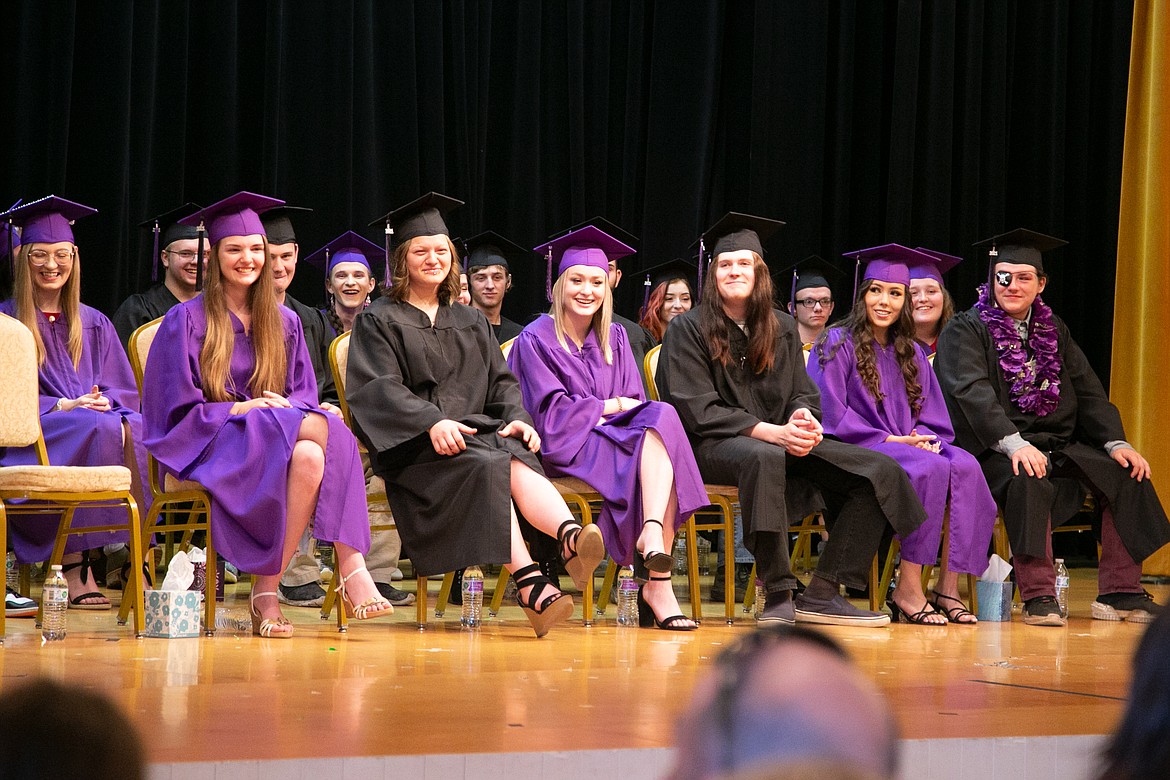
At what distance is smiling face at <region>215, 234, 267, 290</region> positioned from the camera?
494cm

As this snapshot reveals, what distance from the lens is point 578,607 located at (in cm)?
614

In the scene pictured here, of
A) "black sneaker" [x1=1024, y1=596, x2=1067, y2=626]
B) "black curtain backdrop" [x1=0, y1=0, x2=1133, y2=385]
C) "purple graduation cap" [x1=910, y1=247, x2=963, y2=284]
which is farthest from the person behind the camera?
"black curtain backdrop" [x1=0, y1=0, x2=1133, y2=385]

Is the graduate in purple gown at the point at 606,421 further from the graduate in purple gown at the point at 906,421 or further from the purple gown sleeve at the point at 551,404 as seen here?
the graduate in purple gown at the point at 906,421

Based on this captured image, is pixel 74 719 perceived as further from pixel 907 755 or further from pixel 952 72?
pixel 952 72

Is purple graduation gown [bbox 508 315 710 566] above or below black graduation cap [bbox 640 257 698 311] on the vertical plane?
below

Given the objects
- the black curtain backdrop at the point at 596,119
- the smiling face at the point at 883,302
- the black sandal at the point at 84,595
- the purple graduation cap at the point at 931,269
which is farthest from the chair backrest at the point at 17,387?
the purple graduation cap at the point at 931,269

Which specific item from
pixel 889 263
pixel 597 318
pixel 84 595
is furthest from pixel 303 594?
pixel 889 263

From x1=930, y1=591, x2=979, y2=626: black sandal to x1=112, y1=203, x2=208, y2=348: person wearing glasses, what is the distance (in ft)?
11.4

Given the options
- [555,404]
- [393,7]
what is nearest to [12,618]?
[555,404]

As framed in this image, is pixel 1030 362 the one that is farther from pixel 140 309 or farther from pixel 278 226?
pixel 140 309

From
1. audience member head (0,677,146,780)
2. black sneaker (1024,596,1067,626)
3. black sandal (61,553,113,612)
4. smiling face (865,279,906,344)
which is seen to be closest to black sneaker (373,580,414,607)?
black sandal (61,553,113,612)

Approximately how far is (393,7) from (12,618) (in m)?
3.98

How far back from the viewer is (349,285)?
6.58 metres

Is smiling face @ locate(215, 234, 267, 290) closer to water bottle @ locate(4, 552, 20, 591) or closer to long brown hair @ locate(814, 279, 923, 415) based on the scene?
water bottle @ locate(4, 552, 20, 591)
